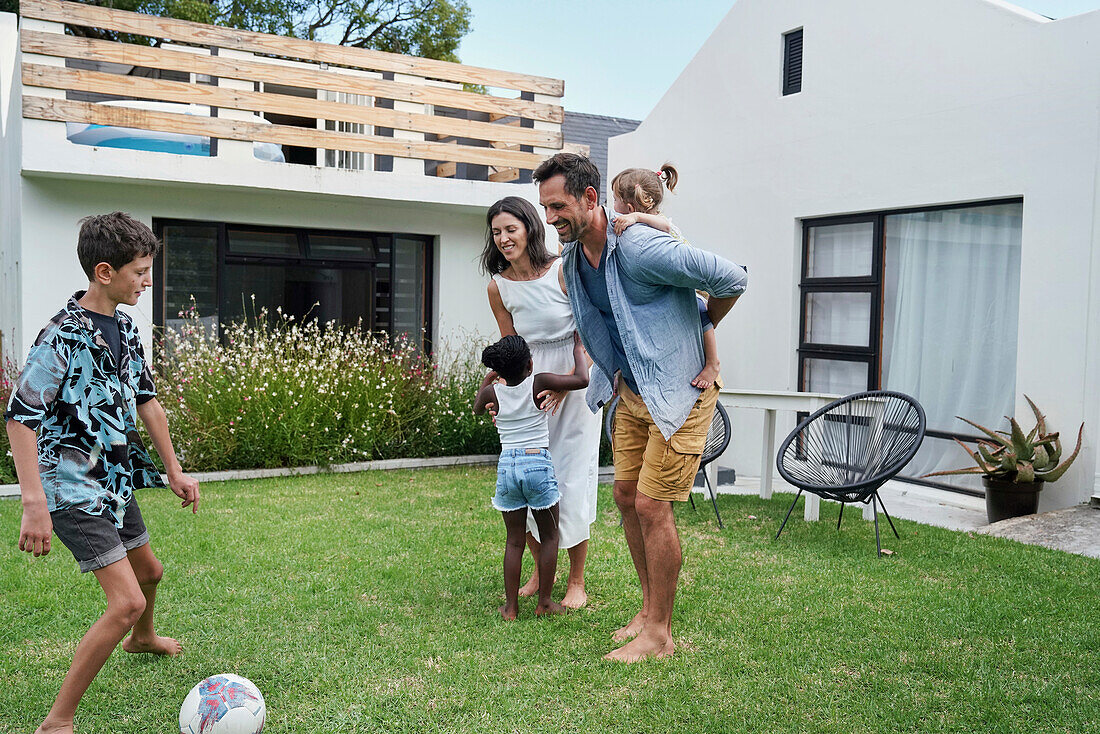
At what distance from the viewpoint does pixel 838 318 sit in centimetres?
891

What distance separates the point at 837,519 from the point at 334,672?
14.3 feet

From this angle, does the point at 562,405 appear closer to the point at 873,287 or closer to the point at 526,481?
the point at 526,481

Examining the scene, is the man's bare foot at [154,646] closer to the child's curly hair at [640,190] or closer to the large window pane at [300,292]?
the child's curly hair at [640,190]

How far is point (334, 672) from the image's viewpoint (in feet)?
12.1

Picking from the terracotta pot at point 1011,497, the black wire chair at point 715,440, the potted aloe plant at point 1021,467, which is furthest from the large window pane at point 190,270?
the terracotta pot at point 1011,497

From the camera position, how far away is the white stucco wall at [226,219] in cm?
949

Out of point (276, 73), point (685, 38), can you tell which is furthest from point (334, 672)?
point (685, 38)

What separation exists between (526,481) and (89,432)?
1884 mm

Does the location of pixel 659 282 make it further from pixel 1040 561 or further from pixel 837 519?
pixel 837 519

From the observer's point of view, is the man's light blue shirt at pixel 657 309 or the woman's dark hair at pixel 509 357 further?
the woman's dark hair at pixel 509 357

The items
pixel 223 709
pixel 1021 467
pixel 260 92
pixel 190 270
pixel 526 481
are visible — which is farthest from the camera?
pixel 260 92

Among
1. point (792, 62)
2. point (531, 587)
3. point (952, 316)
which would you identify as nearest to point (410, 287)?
point (792, 62)

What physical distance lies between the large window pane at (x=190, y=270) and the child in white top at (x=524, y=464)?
7.09m

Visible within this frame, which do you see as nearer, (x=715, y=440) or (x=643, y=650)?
(x=643, y=650)
